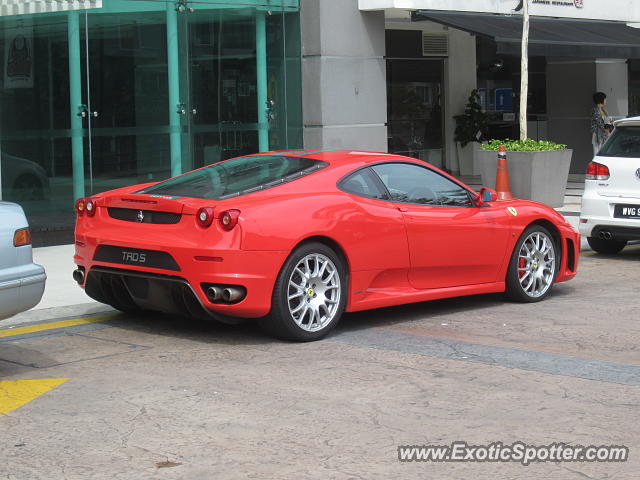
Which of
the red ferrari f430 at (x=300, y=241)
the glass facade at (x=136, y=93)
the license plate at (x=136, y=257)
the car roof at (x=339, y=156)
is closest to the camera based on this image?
the red ferrari f430 at (x=300, y=241)

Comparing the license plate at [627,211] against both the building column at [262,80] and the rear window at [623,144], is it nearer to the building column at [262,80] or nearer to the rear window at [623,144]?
the rear window at [623,144]

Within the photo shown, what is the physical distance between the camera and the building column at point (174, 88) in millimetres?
15844

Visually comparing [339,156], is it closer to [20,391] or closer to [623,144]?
[20,391]

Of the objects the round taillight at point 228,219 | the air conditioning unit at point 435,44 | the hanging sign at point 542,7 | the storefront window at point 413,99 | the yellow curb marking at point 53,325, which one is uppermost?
the hanging sign at point 542,7

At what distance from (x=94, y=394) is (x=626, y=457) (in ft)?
9.65

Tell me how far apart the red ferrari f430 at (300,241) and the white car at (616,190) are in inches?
111

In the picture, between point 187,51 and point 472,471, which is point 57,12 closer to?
point 187,51

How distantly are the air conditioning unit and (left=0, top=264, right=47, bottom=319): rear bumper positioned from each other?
17.3 m

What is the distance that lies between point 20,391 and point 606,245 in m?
8.10

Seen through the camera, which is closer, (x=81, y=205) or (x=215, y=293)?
(x=215, y=293)

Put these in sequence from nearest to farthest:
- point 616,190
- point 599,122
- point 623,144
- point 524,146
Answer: point 616,190 → point 623,144 → point 524,146 → point 599,122

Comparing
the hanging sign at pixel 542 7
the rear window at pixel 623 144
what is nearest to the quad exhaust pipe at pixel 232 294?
the rear window at pixel 623 144

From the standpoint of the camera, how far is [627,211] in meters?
11.8

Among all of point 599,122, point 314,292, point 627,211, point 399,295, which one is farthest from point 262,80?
point 314,292
